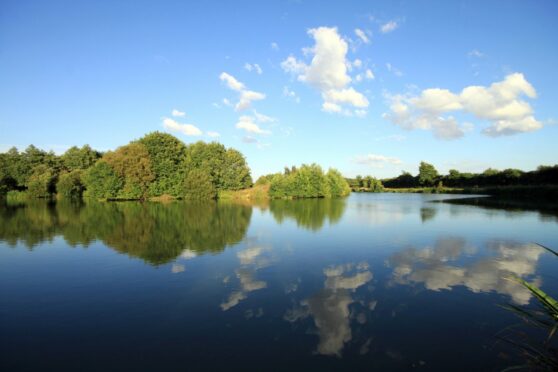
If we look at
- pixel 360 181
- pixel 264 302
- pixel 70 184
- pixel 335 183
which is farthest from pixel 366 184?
pixel 264 302

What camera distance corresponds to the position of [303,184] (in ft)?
262

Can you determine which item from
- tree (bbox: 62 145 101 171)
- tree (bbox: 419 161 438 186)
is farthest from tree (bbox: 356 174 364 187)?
tree (bbox: 62 145 101 171)

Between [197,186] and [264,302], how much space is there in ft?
203

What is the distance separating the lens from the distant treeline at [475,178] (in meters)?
72.9

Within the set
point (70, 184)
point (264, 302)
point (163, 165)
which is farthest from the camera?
point (70, 184)

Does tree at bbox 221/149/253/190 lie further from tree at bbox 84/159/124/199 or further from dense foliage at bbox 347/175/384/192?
dense foliage at bbox 347/175/384/192

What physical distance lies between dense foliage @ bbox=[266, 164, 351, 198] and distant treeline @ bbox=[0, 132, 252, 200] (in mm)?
9411

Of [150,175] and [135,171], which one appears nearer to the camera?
[135,171]

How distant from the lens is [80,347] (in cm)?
752

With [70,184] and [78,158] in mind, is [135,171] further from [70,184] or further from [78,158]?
[78,158]

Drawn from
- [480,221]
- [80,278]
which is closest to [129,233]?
[80,278]

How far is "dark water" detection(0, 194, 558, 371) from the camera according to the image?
23.1 feet

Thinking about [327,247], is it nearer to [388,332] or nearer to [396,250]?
[396,250]

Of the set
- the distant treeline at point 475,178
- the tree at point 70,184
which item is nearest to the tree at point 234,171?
the tree at point 70,184
